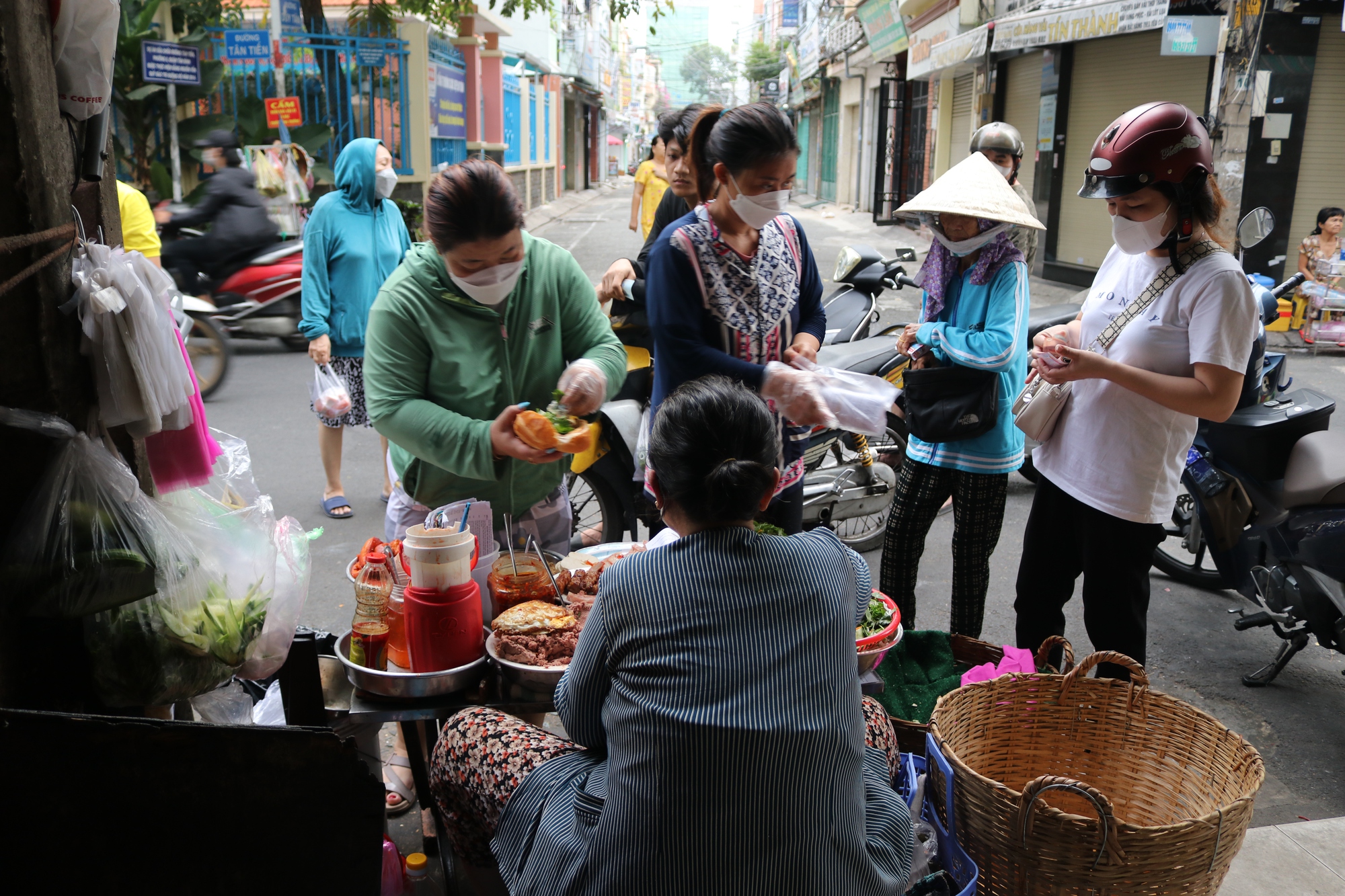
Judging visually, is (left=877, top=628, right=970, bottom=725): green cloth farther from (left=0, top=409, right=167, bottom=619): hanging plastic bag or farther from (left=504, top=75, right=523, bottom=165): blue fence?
(left=504, top=75, right=523, bottom=165): blue fence

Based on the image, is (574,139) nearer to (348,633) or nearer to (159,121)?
(159,121)

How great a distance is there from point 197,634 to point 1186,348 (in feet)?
7.99

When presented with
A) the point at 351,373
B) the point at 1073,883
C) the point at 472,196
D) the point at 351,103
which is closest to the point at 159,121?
the point at 351,103

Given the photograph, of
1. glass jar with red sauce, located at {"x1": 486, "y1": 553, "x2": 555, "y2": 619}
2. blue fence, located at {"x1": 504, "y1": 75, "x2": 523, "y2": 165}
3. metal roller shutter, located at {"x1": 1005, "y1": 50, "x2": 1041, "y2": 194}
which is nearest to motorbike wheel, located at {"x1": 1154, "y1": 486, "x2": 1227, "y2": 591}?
glass jar with red sauce, located at {"x1": 486, "y1": 553, "x2": 555, "y2": 619}

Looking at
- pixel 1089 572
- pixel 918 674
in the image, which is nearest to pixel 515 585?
pixel 918 674

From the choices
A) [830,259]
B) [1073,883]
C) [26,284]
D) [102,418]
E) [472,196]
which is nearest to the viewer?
[26,284]

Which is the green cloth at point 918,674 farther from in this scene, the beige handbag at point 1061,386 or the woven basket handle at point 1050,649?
the beige handbag at point 1061,386

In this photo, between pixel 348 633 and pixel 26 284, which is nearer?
pixel 26 284

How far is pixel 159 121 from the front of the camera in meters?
12.9

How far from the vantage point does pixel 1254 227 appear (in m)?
3.03

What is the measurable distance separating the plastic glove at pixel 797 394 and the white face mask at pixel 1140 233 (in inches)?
35.2

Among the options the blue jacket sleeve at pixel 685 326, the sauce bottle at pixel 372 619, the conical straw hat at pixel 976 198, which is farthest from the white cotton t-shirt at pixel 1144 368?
the sauce bottle at pixel 372 619

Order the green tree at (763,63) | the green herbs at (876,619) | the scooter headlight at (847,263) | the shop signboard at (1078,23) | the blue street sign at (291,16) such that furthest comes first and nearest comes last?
the green tree at (763,63)
the blue street sign at (291,16)
the shop signboard at (1078,23)
the scooter headlight at (847,263)
the green herbs at (876,619)

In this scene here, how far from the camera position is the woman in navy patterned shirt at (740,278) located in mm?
2549
